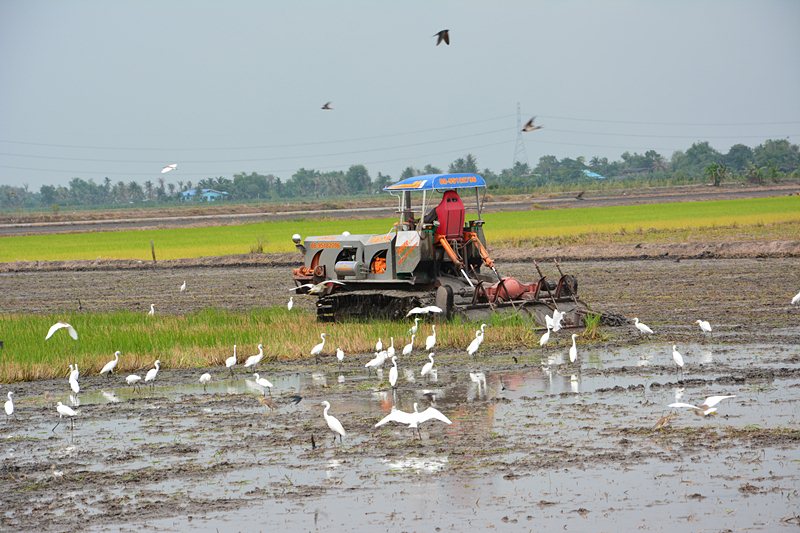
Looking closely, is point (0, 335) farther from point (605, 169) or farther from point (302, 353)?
point (605, 169)

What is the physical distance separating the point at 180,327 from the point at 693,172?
514ft

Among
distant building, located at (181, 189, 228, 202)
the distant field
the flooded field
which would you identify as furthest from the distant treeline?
the flooded field

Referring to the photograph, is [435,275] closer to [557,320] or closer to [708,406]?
[557,320]

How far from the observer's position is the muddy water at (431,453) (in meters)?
8.87

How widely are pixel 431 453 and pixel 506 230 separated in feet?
135

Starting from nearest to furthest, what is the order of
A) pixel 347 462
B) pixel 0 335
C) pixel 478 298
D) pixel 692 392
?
pixel 347 462, pixel 692 392, pixel 478 298, pixel 0 335

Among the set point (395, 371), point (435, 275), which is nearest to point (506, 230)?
point (435, 275)

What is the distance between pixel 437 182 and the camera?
1983cm

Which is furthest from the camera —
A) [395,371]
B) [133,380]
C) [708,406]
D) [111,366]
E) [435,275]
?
[435,275]

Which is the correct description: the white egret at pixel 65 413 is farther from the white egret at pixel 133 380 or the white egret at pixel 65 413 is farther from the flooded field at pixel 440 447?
the white egret at pixel 133 380

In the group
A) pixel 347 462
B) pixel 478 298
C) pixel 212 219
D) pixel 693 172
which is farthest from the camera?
pixel 693 172

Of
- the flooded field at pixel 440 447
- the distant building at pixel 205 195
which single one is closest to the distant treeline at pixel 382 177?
the distant building at pixel 205 195

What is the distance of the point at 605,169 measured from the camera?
17938cm

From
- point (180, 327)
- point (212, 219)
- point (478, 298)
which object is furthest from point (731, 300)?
point (212, 219)
